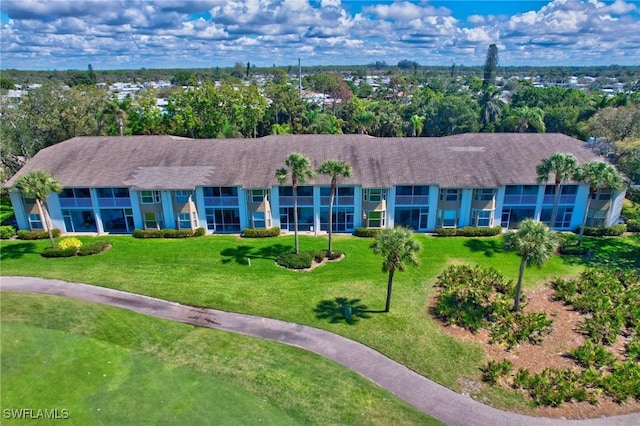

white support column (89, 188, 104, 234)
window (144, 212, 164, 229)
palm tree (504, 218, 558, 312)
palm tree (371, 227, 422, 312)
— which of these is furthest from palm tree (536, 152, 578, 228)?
white support column (89, 188, 104, 234)

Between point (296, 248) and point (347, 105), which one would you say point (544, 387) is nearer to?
point (296, 248)

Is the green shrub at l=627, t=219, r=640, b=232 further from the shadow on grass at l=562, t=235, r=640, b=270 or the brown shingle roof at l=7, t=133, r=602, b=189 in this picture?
the brown shingle roof at l=7, t=133, r=602, b=189

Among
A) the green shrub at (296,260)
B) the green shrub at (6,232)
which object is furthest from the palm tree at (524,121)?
the green shrub at (6,232)

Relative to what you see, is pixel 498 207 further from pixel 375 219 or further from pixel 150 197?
pixel 150 197

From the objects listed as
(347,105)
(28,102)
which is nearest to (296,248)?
(28,102)

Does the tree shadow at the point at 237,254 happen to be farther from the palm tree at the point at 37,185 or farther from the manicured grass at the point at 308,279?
the palm tree at the point at 37,185

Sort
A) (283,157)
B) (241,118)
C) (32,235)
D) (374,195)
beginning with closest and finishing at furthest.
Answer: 1. (32,235)
2. (374,195)
3. (283,157)
4. (241,118)

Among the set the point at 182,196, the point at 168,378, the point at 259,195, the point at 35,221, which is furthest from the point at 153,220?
the point at 168,378
